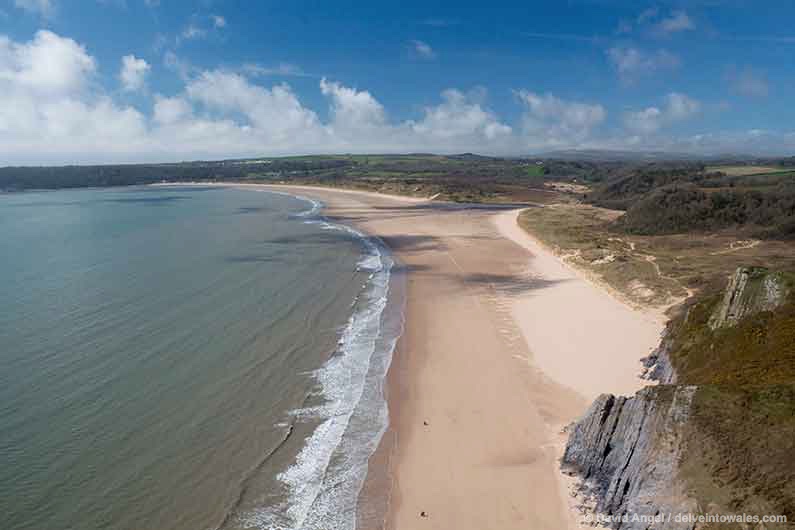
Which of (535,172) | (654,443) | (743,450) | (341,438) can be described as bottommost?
(341,438)

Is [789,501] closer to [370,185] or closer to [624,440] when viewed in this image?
[624,440]

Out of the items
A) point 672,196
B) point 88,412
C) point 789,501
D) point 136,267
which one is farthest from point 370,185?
point 789,501

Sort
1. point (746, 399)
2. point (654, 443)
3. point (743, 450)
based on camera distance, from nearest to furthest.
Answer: point (743, 450)
point (746, 399)
point (654, 443)

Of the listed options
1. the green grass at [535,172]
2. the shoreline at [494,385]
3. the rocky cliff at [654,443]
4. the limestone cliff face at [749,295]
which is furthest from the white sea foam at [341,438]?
the green grass at [535,172]

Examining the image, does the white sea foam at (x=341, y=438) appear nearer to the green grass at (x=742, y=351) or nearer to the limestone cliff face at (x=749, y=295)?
the green grass at (x=742, y=351)

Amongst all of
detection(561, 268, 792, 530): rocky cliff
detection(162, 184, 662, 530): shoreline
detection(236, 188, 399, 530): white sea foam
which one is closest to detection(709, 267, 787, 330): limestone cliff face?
detection(561, 268, 792, 530): rocky cliff

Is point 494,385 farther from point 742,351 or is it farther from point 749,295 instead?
point 749,295

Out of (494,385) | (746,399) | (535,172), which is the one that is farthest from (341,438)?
(535,172)
